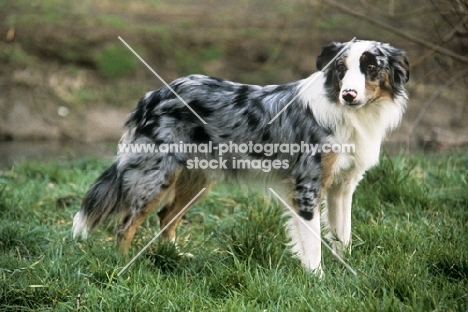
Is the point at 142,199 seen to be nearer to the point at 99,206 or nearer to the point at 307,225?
the point at 99,206

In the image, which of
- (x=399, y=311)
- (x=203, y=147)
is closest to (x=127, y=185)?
(x=203, y=147)

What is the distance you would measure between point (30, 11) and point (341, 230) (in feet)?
27.5

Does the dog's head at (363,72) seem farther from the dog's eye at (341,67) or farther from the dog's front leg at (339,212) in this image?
the dog's front leg at (339,212)

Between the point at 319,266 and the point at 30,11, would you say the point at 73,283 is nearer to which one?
the point at 319,266

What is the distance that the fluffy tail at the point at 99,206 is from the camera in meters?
4.97

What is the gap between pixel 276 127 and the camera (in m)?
4.78

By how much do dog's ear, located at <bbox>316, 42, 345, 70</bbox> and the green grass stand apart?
1231 mm

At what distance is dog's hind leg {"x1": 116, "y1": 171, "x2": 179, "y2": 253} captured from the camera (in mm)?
4809

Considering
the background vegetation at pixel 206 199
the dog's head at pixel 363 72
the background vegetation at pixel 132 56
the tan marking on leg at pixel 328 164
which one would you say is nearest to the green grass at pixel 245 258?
the background vegetation at pixel 206 199

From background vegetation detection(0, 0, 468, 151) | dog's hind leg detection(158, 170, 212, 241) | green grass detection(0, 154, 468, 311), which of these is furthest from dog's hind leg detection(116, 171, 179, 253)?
background vegetation detection(0, 0, 468, 151)

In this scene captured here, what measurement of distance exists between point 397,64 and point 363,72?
314 millimetres

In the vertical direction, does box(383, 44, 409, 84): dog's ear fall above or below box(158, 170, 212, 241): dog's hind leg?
above

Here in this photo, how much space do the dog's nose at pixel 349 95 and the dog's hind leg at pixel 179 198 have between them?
1423 millimetres

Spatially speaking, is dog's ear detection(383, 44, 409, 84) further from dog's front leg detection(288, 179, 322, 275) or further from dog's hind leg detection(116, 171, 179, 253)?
dog's hind leg detection(116, 171, 179, 253)
